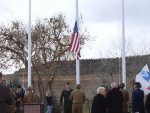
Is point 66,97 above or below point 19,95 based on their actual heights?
below

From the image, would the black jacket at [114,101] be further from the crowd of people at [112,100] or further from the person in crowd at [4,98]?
the person in crowd at [4,98]

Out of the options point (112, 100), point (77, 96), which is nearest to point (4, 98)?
point (112, 100)

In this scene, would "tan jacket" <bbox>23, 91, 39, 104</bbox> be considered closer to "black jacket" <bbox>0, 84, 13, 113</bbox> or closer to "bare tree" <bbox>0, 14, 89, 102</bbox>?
"black jacket" <bbox>0, 84, 13, 113</bbox>

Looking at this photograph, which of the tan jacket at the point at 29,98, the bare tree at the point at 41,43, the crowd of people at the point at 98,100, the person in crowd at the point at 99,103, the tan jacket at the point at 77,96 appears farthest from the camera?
the bare tree at the point at 41,43

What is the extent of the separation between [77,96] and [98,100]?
7868 mm

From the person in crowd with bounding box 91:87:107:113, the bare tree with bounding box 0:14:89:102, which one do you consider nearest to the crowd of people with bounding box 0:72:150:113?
the person in crowd with bounding box 91:87:107:113

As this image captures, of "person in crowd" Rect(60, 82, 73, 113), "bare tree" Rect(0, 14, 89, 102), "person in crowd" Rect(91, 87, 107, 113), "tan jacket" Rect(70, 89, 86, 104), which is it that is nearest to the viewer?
"person in crowd" Rect(91, 87, 107, 113)

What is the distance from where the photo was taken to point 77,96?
81.5ft

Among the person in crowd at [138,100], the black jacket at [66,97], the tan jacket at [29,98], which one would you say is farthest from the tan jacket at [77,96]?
the person in crowd at [138,100]

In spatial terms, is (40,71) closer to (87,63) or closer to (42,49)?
(42,49)

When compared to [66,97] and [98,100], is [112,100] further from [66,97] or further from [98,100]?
[66,97]

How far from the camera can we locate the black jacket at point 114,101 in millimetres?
18016

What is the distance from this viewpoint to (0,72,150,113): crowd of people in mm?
14026

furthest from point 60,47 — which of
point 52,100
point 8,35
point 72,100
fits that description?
point 72,100
